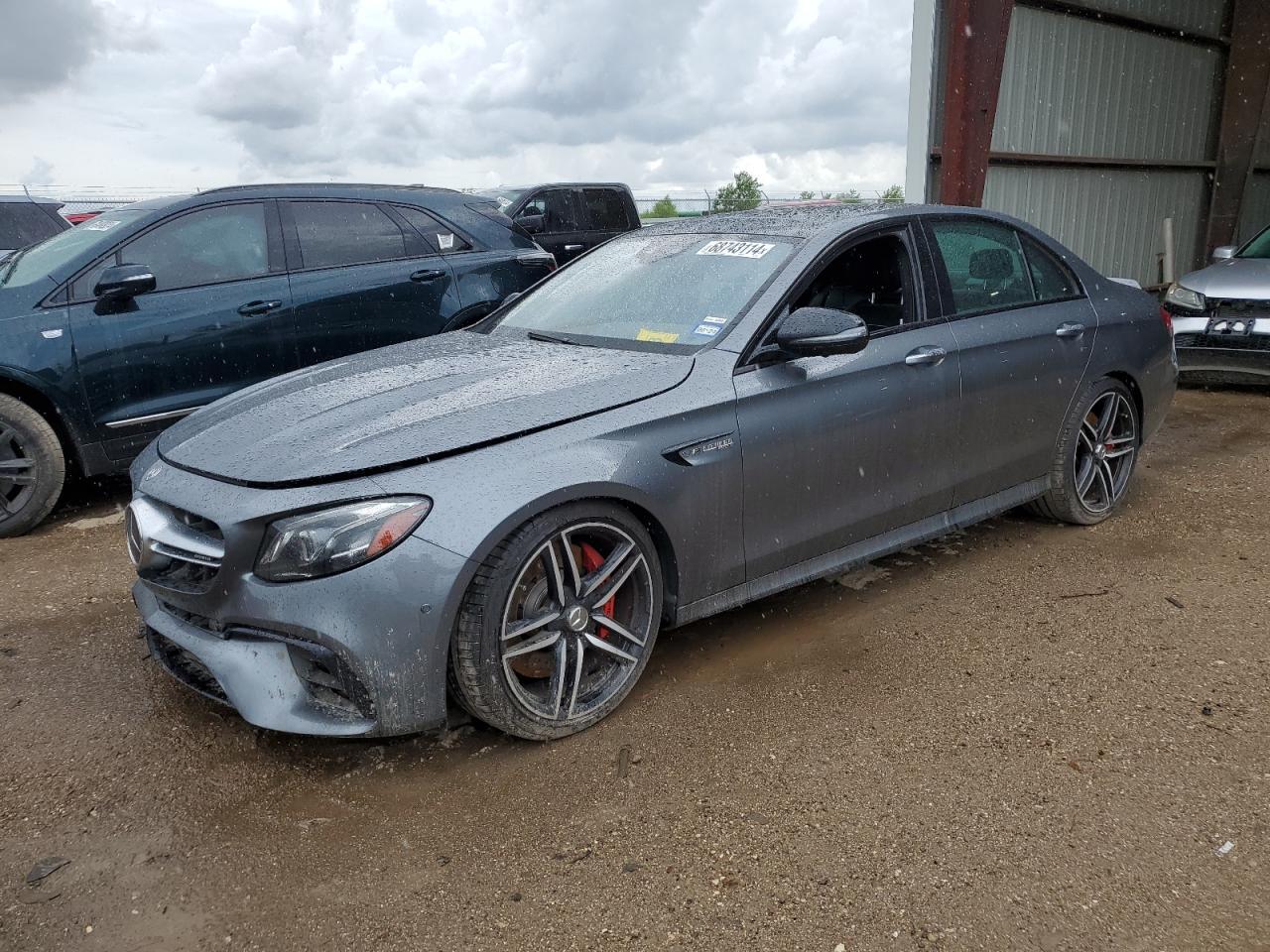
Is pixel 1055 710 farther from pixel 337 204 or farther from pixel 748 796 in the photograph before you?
pixel 337 204

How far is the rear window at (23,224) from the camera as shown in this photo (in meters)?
8.74

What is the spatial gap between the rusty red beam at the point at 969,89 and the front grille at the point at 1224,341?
2141mm

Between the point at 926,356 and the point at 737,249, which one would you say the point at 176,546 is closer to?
the point at 737,249

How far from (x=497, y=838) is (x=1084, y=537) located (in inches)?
126

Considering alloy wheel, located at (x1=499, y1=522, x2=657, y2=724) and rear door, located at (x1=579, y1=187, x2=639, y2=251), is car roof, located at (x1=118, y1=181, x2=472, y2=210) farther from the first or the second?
rear door, located at (x1=579, y1=187, x2=639, y2=251)

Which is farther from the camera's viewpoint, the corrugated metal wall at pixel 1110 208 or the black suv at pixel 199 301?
the corrugated metal wall at pixel 1110 208

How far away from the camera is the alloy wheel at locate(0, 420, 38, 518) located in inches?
188

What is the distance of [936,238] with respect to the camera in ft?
12.8

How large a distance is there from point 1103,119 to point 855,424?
1006cm

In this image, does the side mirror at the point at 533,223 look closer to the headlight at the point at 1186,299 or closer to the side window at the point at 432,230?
the side window at the point at 432,230

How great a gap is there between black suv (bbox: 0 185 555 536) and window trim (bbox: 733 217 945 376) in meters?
2.98

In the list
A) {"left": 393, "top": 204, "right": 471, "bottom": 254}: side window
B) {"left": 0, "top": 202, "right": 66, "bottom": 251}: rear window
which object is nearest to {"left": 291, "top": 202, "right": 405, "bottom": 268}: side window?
{"left": 393, "top": 204, "right": 471, "bottom": 254}: side window

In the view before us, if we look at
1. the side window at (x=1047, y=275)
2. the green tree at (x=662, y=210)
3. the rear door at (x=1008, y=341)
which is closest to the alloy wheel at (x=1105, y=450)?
the rear door at (x=1008, y=341)

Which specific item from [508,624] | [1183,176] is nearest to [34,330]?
[508,624]
